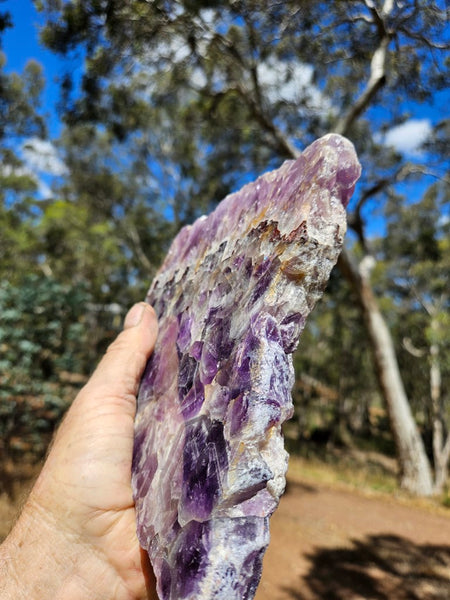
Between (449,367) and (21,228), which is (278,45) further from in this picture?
(21,228)

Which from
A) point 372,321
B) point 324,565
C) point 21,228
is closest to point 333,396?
point 372,321

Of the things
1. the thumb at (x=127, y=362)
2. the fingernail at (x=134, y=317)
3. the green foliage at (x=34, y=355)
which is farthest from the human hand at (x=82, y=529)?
the green foliage at (x=34, y=355)

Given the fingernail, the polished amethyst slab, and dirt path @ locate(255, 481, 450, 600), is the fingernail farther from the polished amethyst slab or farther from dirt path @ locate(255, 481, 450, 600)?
dirt path @ locate(255, 481, 450, 600)

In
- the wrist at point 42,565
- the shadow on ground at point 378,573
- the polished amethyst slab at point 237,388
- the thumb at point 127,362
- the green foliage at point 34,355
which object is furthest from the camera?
the green foliage at point 34,355

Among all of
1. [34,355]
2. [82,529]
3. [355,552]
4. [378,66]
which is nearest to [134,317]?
[82,529]

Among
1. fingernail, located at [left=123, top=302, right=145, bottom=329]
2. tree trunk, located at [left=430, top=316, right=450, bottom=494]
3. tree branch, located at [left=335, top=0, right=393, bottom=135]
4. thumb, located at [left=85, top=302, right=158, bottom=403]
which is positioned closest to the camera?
thumb, located at [left=85, top=302, right=158, bottom=403]

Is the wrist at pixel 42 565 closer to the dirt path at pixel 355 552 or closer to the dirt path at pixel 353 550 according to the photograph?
the dirt path at pixel 353 550

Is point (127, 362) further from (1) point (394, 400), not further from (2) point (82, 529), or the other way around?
(1) point (394, 400)

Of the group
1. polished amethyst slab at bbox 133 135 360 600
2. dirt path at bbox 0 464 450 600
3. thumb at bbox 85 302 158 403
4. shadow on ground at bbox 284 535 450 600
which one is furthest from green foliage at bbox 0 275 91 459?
polished amethyst slab at bbox 133 135 360 600
